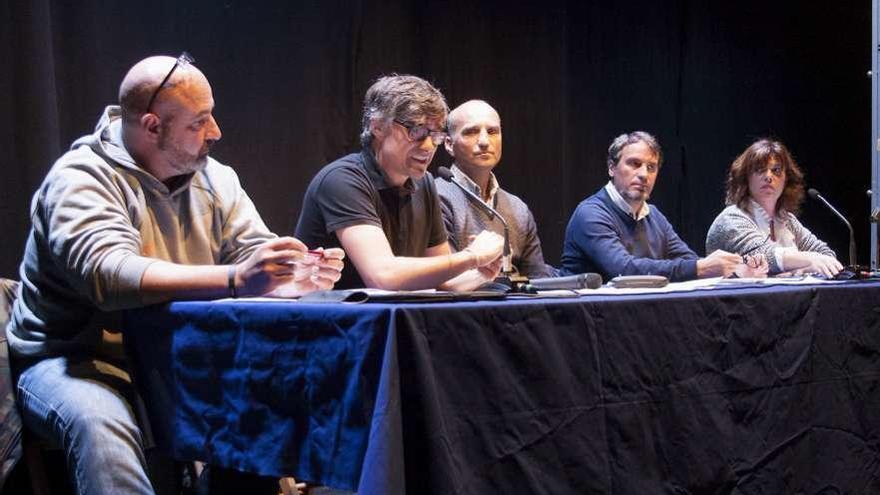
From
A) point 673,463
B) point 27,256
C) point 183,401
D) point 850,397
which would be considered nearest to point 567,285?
point 673,463

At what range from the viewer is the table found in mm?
1369

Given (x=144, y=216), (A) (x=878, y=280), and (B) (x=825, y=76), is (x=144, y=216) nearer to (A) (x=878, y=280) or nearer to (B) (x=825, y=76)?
(A) (x=878, y=280)

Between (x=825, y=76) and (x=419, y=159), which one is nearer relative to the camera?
(x=419, y=159)

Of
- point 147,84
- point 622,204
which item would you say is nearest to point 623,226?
point 622,204

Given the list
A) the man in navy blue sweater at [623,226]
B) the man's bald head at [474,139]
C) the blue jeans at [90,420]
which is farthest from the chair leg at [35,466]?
the man in navy blue sweater at [623,226]

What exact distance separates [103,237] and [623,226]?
212 centimetres

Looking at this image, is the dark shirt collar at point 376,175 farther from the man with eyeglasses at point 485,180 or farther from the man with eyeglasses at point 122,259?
the man with eyeglasses at point 485,180

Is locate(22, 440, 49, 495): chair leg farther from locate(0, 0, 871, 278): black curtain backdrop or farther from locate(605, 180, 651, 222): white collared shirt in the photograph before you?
locate(605, 180, 651, 222): white collared shirt

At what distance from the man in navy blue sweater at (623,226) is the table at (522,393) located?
133 centimetres

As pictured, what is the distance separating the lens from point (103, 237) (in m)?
1.71

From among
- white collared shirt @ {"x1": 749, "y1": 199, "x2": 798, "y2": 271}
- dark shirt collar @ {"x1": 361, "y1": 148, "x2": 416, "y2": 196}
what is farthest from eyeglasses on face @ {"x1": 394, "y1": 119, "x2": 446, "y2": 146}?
white collared shirt @ {"x1": 749, "y1": 199, "x2": 798, "y2": 271}

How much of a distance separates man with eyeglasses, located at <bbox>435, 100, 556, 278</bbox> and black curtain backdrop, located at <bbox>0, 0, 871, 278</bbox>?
460 mm

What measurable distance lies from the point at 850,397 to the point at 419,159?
3.58 feet

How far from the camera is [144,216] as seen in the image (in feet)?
6.26
